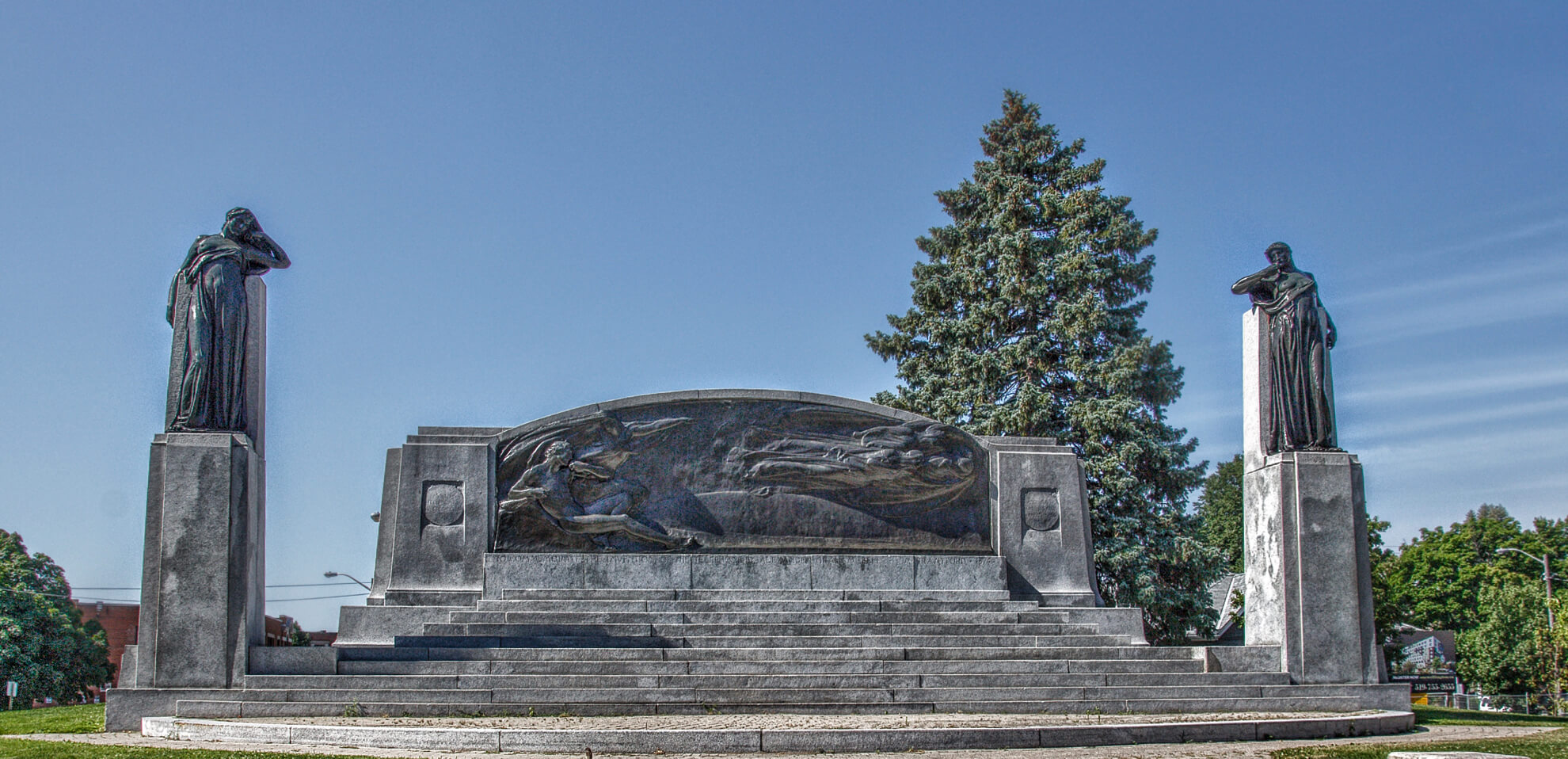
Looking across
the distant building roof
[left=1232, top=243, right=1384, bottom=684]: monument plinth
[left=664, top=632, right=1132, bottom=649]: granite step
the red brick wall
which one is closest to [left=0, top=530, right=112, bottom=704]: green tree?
the red brick wall

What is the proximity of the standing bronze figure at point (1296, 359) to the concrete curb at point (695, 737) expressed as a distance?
5.05m

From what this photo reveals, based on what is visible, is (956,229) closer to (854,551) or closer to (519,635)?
(854,551)

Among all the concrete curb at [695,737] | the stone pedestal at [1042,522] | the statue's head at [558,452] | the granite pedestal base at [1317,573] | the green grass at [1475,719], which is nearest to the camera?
the concrete curb at [695,737]

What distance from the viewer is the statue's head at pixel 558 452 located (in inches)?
696

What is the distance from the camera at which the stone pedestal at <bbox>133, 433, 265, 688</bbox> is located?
42.5ft

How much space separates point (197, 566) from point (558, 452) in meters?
5.45

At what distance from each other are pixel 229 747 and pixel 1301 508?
11.6 metres

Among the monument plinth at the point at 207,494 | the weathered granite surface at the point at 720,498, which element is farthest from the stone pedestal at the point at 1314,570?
the monument plinth at the point at 207,494

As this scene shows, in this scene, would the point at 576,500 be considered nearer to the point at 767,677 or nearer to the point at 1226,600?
the point at 767,677

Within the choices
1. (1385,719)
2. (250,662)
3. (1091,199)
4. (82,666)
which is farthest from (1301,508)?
(82,666)

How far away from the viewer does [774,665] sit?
46.6 ft

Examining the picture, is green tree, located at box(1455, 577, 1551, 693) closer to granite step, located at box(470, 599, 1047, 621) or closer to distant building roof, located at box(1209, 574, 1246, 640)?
distant building roof, located at box(1209, 574, 1246, 640)

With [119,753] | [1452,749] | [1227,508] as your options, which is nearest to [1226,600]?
[1227,508]

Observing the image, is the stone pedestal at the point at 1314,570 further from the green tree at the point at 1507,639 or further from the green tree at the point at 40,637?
the green tree at the point at 40,637
